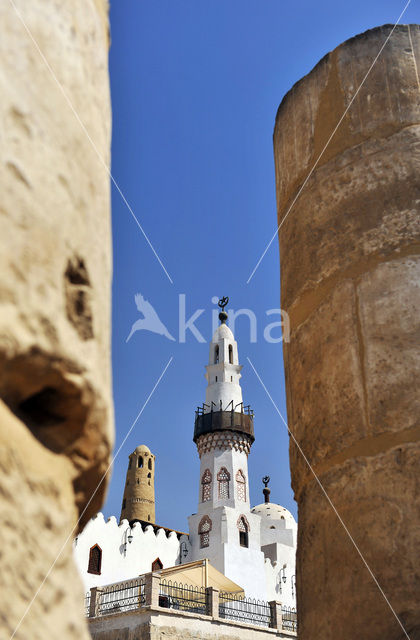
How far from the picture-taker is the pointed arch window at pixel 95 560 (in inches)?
1014

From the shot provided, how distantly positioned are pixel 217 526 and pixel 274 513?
360 inches

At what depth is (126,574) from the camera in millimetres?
26969

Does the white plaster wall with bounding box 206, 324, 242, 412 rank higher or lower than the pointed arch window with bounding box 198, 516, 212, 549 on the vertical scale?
higher

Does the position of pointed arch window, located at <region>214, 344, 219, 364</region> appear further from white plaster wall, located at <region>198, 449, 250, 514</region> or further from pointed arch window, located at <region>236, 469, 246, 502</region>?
pointed arch window, located at <region>236, 469, 246, 502</region>

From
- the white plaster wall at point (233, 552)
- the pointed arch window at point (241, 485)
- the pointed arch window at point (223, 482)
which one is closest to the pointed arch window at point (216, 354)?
the pointed arch window at point (223, 482)

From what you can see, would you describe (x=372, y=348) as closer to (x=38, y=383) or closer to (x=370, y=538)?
(x=370, y=538)

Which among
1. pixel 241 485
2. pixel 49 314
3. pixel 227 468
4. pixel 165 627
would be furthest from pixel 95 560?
pixel 49 314

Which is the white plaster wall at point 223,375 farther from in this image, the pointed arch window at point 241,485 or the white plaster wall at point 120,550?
the white plaster wall at point 120,550

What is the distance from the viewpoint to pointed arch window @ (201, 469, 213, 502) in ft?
105

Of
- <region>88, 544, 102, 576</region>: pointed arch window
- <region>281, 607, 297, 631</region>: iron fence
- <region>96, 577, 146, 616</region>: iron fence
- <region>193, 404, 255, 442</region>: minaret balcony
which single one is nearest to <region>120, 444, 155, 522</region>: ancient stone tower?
<region>193, 404, 255, 442</region>: minaret balcony

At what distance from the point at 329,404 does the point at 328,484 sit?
0.24m

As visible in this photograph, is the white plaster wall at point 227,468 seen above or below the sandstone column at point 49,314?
above

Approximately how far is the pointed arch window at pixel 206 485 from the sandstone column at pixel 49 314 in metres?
32.0

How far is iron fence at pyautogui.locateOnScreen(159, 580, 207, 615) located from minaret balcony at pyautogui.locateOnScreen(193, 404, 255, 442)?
14.5m
